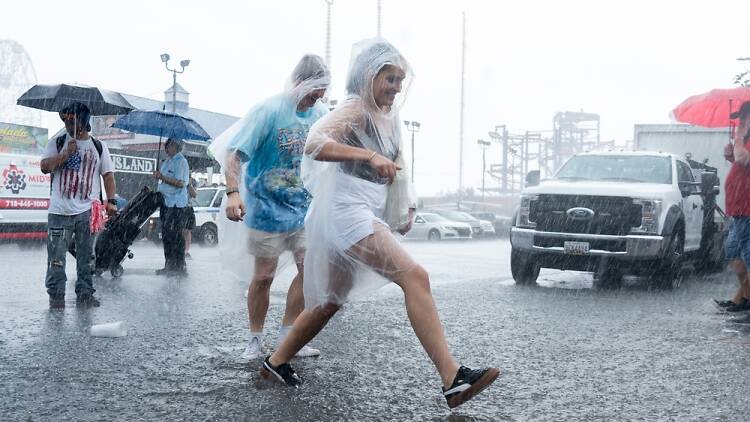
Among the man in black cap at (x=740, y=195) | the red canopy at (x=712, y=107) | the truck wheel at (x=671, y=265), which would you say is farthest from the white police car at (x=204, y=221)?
the man in black cap at (x=740, y=195)

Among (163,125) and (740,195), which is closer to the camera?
(740,195)

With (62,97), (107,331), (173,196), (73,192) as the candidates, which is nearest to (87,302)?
(73,192)

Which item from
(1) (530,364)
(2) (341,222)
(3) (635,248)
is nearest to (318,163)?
(2) (341,222)

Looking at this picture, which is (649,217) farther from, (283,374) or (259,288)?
(283,374)

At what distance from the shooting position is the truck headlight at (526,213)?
10.1 metres

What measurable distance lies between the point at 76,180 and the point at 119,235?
306cm

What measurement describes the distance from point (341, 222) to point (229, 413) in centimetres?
100

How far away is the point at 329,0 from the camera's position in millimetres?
56094

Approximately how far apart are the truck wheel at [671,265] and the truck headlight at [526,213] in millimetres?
1648

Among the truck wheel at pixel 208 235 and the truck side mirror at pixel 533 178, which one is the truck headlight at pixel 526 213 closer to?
the truck side mirror at pixel 533 178

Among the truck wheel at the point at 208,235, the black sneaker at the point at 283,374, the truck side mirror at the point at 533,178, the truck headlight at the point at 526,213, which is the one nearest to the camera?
the black sneaker at the point at 283,374

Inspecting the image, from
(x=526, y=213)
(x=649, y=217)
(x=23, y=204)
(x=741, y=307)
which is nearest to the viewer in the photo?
(x=741, y=307)

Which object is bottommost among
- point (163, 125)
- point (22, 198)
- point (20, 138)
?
point (22, 198)

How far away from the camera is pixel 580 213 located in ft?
32.0
